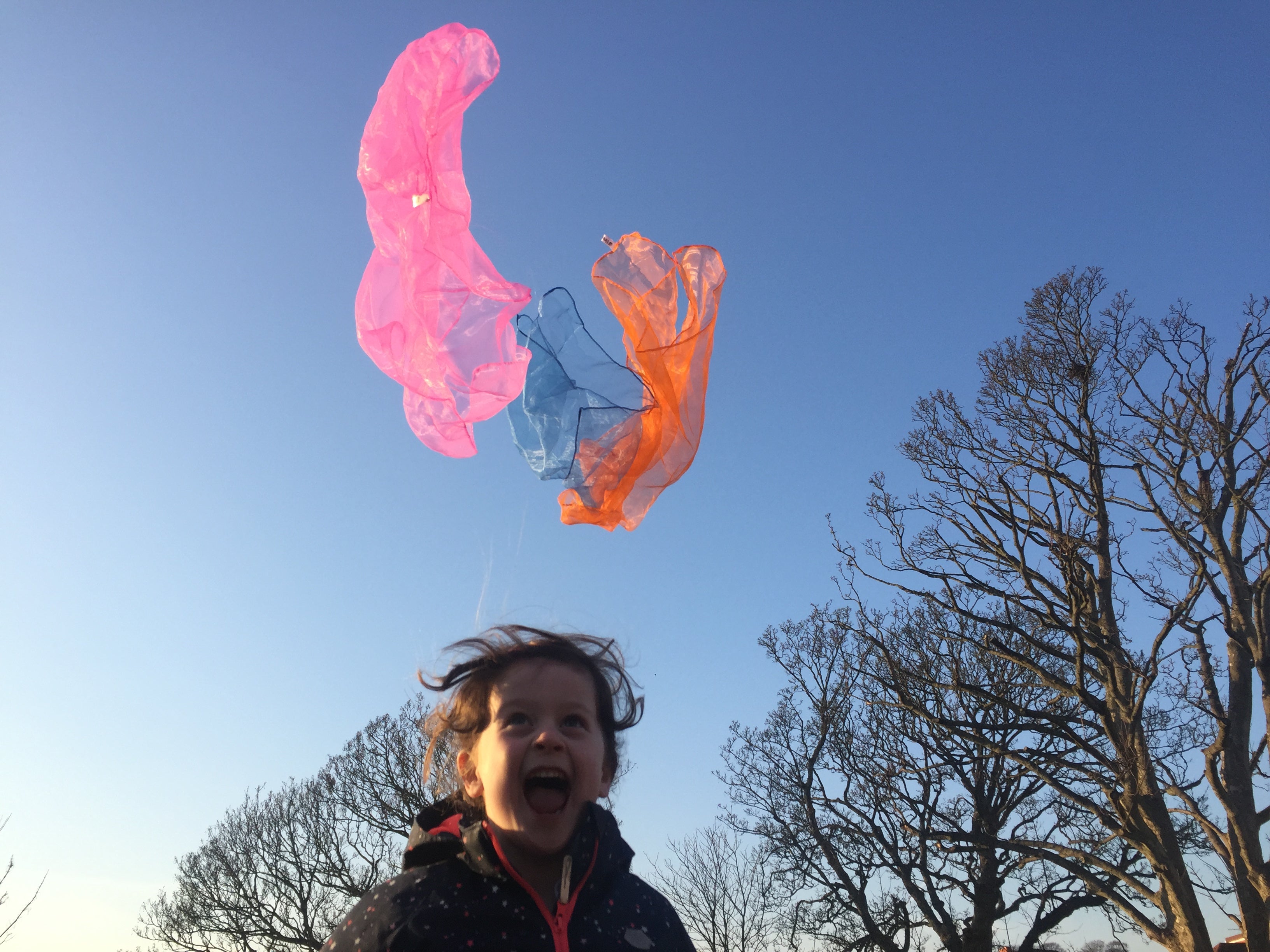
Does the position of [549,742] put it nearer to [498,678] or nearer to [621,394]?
[498,678]

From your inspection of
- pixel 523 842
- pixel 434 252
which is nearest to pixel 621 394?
pixel 434 252

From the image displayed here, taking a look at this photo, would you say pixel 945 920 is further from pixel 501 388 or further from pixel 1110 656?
pixel 501 388

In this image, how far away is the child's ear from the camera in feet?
7.99

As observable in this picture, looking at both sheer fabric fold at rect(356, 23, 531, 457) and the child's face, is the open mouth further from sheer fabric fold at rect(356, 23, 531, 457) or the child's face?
sheer fabric fold at rect(356, 23, 531, 457)

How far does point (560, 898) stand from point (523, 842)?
0.55ft

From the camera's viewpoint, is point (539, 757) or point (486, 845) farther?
point (539, 757)

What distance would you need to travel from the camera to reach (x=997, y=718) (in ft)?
34.5

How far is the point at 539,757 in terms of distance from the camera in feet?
7.21

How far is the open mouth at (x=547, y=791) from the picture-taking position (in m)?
2.17

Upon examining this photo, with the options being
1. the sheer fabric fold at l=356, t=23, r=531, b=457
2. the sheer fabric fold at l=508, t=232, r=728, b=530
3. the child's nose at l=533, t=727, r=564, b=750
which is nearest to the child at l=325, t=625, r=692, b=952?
the child's nose at l=533, t=727, r=564, b=750

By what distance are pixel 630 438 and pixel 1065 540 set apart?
7537 millimetres

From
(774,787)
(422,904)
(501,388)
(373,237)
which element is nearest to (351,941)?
(422,904)

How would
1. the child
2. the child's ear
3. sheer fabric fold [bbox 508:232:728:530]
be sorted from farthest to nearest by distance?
sheer fabric fold [bbox 508:232:728:530], the child's ear, the child

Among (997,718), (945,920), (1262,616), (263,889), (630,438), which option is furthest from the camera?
(263,889)
